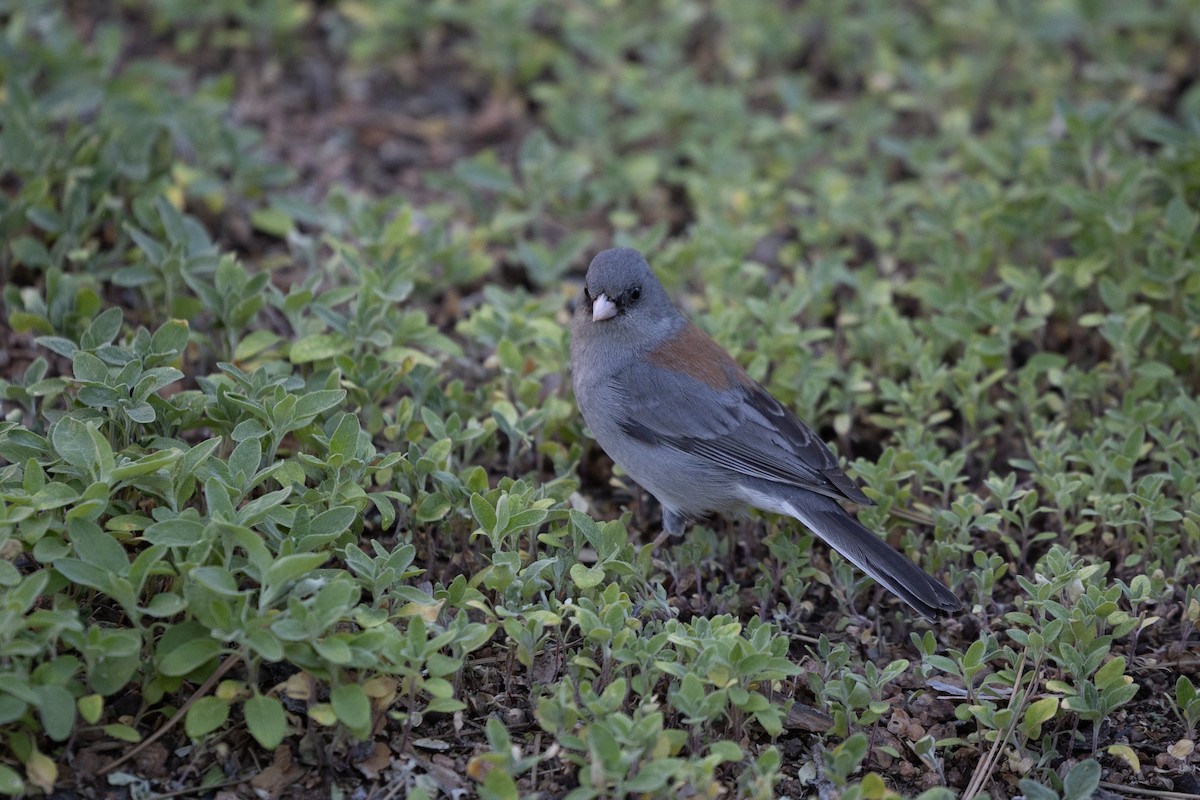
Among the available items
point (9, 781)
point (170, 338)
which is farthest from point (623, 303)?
point (9, 781)

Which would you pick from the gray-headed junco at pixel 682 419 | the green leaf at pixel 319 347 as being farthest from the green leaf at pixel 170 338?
the gray-headed junco at pixel 682 419

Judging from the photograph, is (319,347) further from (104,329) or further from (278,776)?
(278,776)

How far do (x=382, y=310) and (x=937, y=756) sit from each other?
2267 mm

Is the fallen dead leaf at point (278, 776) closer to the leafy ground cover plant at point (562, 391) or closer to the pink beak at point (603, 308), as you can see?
the leafy ground cover plant at point (562, 391)

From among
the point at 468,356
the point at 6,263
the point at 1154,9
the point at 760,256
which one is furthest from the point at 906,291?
the point at 6,263

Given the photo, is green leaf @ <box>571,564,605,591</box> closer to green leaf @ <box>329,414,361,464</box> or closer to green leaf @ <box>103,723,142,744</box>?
green leaf @ <box>329,414,361,464</box>

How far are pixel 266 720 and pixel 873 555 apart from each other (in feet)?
5.77

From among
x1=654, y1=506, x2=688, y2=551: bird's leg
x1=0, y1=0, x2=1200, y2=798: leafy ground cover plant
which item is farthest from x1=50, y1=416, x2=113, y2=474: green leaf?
x1=654, y1=506, x2=688, y2=551: bird's leg

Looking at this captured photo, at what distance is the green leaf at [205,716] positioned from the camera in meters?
2.70

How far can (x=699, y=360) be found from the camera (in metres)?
3.97

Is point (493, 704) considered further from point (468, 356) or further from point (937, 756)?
point (468, 356)

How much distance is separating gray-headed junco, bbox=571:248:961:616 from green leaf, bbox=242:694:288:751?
1.47 metres

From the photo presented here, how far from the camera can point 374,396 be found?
12.6 ft

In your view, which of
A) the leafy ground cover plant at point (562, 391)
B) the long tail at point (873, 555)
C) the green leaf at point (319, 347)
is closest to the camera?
the leafy ground cover plant at point (562, 391)
